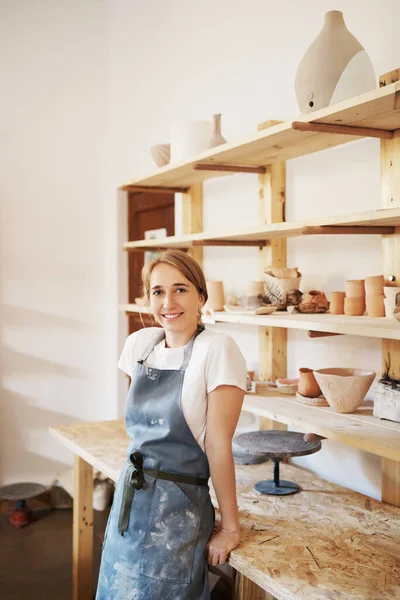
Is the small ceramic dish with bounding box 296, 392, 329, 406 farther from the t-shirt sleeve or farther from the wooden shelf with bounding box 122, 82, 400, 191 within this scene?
the wooden shelf with bounding box 122, 82, 400, 191

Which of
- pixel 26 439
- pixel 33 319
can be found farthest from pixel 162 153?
pixel 26 439

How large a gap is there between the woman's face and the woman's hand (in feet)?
1.92

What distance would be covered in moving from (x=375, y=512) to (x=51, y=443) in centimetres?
283

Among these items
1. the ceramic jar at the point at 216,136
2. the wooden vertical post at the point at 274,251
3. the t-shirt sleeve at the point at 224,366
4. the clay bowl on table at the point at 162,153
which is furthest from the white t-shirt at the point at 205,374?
the clay bowl on table at the point at 162,153

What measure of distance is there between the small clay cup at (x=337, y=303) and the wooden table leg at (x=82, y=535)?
1.30 metres

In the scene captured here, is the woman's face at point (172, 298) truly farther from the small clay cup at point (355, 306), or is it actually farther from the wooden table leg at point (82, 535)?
the wooden table leg at point (82, 535)

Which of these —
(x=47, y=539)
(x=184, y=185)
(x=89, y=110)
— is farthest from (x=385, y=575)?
(x=89, y=110)

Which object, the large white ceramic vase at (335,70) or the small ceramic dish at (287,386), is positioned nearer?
the large white ceramic vase at (335,70)

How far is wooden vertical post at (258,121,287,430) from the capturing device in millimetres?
2812

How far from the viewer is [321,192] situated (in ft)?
8.53

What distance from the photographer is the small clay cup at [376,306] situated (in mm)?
2143

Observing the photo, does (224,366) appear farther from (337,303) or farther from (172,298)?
(337,303)

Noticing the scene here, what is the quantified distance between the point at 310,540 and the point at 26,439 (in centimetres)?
290

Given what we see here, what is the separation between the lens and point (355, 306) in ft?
7.42
